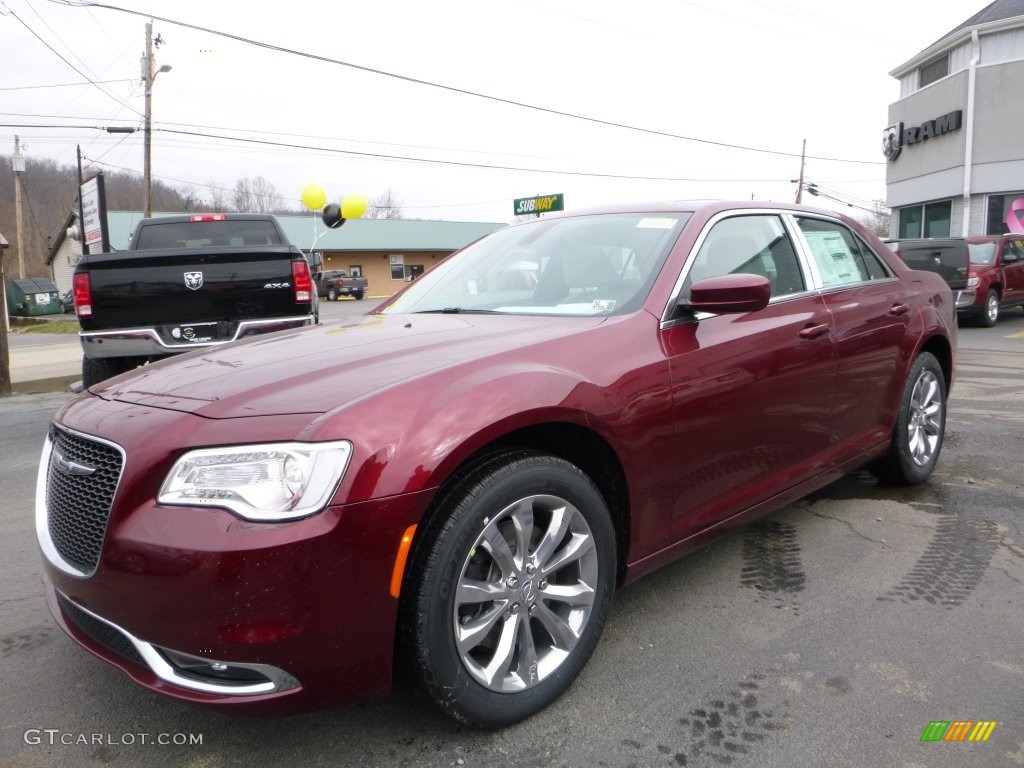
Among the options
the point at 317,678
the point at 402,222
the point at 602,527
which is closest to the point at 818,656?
the point at 602,527

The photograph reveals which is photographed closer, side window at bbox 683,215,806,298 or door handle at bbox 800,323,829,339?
side window at bbox 683,215,806,298

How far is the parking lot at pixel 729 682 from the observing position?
7.22ft

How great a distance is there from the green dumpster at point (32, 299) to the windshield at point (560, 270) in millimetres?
42317

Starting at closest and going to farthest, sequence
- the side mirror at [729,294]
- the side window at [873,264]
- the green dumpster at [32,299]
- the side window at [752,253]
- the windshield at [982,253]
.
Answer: the side mirror at [729,294]
the side window at [752,253]
the side window at [873,264]
the windshield at [982,253]
the green dumpster at [32,299]

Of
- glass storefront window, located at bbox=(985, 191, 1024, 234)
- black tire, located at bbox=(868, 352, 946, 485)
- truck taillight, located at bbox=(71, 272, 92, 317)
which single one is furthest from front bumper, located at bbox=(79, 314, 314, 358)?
glass storefront window, located at bbox=(985, 191, 1024, 234)

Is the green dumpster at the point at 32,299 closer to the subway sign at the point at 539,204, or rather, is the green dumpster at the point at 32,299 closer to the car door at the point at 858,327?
the subway sign at the point at 539,204

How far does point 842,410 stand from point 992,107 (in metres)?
24.7

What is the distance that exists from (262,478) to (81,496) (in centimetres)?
65

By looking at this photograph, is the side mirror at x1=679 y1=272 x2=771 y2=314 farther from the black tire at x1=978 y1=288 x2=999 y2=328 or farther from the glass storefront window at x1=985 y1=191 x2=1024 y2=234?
the glass storefront window at x1=985 y1=191 x2=1024 y2=234

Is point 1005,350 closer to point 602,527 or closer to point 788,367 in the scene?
point 788,367

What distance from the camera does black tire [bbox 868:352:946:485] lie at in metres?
4.22

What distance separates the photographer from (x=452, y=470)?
6.70 feet

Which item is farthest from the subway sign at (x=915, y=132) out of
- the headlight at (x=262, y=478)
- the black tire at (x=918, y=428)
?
the headlight at (x=262, y=478)

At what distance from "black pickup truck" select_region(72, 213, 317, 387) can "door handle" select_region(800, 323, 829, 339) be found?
16.3 feet
